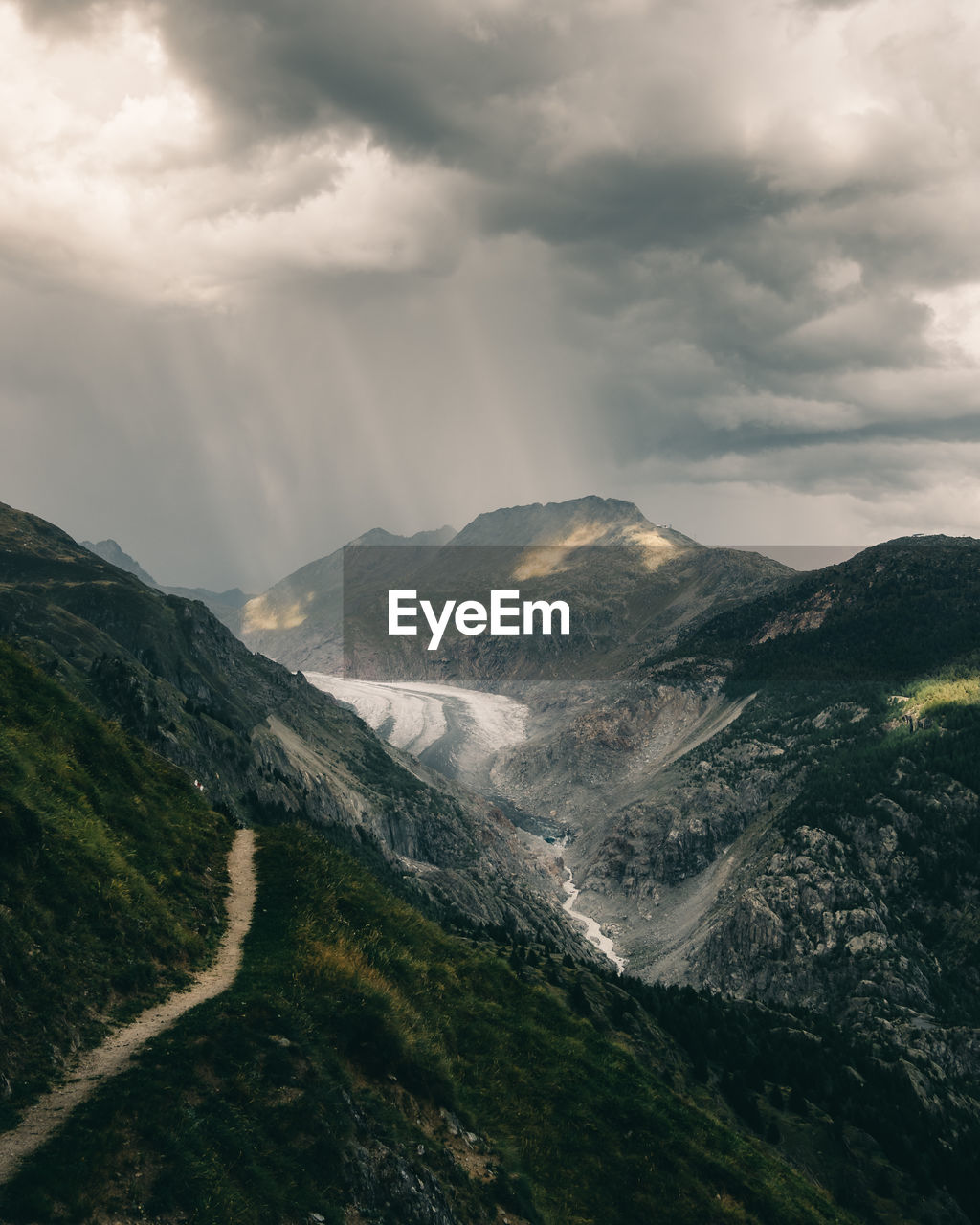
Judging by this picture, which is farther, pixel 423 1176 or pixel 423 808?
pixel 423 808

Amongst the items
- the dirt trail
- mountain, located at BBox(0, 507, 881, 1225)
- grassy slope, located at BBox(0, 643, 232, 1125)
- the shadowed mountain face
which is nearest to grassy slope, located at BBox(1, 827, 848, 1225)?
mountain, located at BBox(0, 507, 881, 1225)

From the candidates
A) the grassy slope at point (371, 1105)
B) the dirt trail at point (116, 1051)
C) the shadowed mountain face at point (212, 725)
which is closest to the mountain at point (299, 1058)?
the grassy slope at point (371, 1105)

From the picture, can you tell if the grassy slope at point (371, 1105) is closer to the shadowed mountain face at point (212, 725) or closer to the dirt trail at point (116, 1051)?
the dirt trail at point (116, 1051)

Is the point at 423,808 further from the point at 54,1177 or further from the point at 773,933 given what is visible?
the point at 54,1177

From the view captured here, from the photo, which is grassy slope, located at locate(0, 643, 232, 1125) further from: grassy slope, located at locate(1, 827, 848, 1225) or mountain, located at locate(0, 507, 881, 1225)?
grassy slope, located at locate(1, 827, 848, 1225)

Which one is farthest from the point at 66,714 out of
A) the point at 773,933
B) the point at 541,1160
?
the point at 773,933

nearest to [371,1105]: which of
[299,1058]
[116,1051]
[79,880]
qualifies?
[299,1058]
